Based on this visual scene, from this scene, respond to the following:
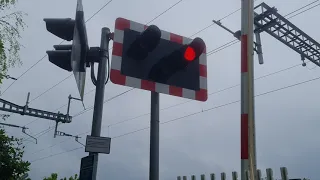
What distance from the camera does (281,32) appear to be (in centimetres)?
1470

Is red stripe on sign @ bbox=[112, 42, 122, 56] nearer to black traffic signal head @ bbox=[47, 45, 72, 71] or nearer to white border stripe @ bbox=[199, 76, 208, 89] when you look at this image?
white border stripe @ bbox=[199, 76, 208, 89]

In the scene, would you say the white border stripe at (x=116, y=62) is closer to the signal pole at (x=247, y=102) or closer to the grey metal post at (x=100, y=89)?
the signal pole at (x=247, y=102)

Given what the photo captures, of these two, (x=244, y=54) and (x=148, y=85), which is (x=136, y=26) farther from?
(x=244, y=54)

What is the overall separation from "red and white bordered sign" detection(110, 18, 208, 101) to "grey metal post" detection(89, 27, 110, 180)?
1316 mm

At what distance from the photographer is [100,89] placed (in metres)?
4.73

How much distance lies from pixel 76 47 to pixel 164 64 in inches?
46.9

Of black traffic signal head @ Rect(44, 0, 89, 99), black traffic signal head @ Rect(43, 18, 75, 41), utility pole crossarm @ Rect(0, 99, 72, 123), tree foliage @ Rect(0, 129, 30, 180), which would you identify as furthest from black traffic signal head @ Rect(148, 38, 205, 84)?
utility pole crossarm @ Rect(0, 99, 72, 123)

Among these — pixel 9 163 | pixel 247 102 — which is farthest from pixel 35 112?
pixel 247 102

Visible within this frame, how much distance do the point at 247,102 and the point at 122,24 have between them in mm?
1491

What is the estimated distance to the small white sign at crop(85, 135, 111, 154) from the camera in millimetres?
4164

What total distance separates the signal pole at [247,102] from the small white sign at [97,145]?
1.89 m

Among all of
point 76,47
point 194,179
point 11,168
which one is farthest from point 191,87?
point 11,168

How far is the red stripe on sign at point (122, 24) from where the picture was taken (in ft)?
11.4

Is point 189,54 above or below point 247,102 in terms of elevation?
above
